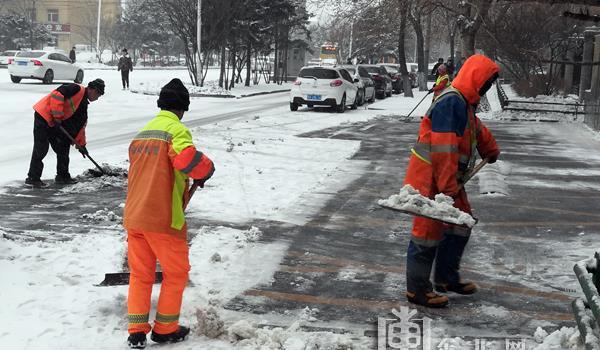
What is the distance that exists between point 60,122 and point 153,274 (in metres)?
5.44

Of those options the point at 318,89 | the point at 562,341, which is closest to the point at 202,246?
the point at 562,341

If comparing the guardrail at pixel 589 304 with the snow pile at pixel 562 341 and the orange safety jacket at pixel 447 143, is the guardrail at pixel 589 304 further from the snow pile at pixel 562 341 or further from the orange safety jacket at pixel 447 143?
the orange safety jacket at pixel 447 143

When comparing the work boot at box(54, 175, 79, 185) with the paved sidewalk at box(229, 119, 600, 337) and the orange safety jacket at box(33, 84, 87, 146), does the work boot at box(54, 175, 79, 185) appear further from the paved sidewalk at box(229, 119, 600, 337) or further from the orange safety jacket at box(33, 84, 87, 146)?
the paved sidewalk at box(229, 119, 600, 337)

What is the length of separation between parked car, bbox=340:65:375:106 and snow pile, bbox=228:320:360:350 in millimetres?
21903

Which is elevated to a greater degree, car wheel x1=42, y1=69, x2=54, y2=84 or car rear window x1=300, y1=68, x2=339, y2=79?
car rear window x1=300, y1=68, x2=339, y2=79

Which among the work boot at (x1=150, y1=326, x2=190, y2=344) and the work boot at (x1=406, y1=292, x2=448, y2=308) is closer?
the work boot at (x1=150, y1=326, x2=190, y2=344)

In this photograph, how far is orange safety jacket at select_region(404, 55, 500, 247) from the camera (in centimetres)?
480

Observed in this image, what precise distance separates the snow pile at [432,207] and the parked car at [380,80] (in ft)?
90.2

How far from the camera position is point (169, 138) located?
4.13 meters

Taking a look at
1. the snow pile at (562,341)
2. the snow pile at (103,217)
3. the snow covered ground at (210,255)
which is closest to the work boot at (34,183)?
the snow covered ground at (210,255)

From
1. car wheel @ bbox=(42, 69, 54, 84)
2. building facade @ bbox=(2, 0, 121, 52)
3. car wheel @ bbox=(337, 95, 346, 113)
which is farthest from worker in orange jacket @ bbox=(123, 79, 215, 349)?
building facade @ bbox=(2, 0, 121, 52)

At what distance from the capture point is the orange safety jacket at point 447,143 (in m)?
4.80

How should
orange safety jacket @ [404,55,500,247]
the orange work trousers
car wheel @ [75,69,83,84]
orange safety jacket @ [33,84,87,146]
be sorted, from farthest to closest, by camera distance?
car wheel @ [75,69,83,84], orange safety jacket @ [33,84,87,146], orange safety jacket @ [404,55,500,247], the orange work trousers

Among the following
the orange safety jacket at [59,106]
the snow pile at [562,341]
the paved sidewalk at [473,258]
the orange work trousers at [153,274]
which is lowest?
the paved sidewalk at [473,258]
